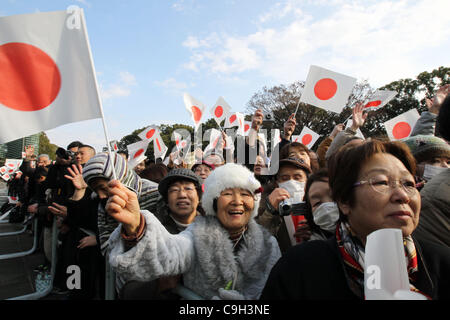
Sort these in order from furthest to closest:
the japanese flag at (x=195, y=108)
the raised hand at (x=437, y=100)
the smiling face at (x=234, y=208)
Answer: the japanese flag at (x=195, y=108) → the raised hand at (x=437, y=100) → the smiling face at (x=234, y=208)

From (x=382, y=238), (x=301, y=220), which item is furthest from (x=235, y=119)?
(x=382, y=238)

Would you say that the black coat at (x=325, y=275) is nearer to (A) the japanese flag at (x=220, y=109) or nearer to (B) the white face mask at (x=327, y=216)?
(B) the white face mask at (x=327, y=216)

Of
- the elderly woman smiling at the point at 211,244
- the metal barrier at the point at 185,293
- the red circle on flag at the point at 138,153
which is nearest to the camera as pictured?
the elderly woman smiling at the point at 211,244

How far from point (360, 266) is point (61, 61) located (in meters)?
1.87

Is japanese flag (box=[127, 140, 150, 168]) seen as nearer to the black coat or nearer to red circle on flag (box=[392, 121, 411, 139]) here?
red circle on flag (box=[392, 121, 411, 139])

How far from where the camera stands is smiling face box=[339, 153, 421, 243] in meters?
1.18

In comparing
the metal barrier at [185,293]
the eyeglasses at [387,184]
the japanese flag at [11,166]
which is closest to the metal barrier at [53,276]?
the metal barrier at [185,293]

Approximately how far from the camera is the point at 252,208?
6.04 feet

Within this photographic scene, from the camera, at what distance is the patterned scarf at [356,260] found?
109cm

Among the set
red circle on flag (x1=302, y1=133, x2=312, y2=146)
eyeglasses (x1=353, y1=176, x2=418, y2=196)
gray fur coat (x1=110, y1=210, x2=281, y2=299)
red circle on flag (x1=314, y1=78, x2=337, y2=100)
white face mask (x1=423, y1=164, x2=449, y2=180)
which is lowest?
gray fur coat (x1=110, y1=210, x2=281, y2=299)

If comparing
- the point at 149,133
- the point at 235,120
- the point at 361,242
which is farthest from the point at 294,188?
the point at 149,133

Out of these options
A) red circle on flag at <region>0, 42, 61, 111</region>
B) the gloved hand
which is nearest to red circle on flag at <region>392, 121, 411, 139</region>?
the gloved hand

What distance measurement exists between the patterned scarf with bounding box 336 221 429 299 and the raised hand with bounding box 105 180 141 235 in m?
0.93
